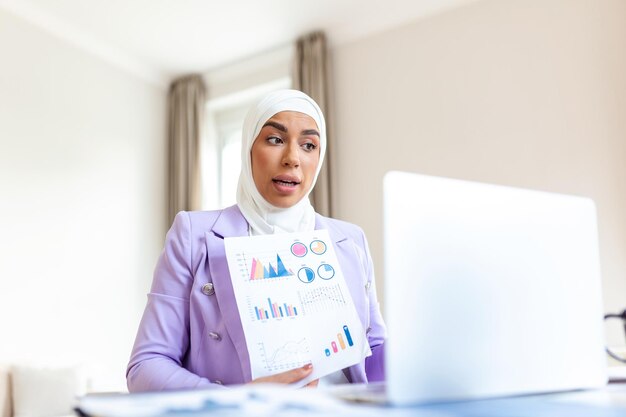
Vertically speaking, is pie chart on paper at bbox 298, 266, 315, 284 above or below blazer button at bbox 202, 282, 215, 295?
above

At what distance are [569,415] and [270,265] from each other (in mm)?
628

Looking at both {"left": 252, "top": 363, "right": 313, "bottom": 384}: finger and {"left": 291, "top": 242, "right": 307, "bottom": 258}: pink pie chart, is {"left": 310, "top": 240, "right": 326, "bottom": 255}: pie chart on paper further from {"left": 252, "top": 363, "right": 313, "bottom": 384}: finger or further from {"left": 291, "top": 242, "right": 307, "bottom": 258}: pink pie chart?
{"left": 252, "top": 363, "right": 313, "bottom": 384}: finger

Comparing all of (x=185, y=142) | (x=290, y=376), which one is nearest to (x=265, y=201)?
(x=290, y=376)

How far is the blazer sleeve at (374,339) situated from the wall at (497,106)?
206 cm

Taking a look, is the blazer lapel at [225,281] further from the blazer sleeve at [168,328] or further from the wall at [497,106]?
the wall at [497,106]

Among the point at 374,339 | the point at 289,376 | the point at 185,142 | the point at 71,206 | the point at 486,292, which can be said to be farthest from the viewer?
the point at 185,142

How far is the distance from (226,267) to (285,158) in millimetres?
317

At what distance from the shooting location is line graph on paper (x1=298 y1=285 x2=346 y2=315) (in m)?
1.05

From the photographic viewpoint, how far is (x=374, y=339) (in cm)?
129

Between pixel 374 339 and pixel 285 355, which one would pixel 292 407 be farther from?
pixel 374 339

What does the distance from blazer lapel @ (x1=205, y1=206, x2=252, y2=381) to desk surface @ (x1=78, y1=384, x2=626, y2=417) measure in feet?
1.68

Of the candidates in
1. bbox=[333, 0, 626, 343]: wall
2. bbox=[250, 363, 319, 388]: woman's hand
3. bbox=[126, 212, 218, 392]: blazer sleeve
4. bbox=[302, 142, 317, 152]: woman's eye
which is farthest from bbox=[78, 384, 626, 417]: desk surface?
bbox=[333, 0, 626, 343]: wall

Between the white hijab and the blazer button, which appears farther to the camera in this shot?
the white hijab

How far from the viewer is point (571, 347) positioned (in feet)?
2.37
